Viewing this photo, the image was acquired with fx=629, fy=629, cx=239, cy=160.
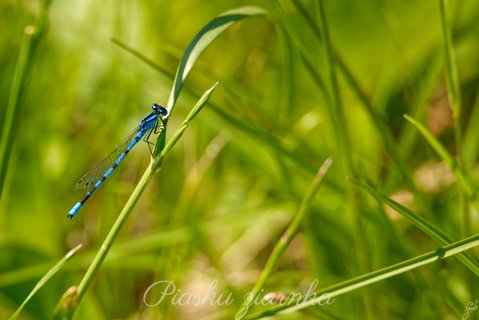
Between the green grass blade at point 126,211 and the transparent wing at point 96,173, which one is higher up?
the transparent wing at point 96,173

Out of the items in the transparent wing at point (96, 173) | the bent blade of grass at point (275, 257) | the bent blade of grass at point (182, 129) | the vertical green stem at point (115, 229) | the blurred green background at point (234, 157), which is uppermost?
the blurred green background at point (234, 157)

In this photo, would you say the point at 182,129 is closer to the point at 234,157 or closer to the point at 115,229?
the point at 115,229

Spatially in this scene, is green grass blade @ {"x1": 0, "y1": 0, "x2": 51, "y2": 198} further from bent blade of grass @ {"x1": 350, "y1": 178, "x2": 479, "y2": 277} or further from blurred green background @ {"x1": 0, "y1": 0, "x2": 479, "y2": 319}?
bent blade of grass @ {"x1": 350, "y1": 178, "x2": 479, "y2": 277}

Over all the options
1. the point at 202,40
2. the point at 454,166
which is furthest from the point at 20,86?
the point at 454,166

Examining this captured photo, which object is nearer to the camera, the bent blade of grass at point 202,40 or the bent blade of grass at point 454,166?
the bent blade of grass at point 202,40

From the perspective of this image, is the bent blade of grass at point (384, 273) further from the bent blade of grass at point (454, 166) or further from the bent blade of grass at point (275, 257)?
the bent blade of grass at point (454, 166)

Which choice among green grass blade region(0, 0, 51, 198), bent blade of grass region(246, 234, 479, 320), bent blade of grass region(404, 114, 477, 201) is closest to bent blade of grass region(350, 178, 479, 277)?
bent blade of grass region(246, 234, 479, 320)

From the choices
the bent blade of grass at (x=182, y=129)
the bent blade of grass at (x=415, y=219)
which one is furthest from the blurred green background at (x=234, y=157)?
the bent blade of grass at (x=182, y=129)
